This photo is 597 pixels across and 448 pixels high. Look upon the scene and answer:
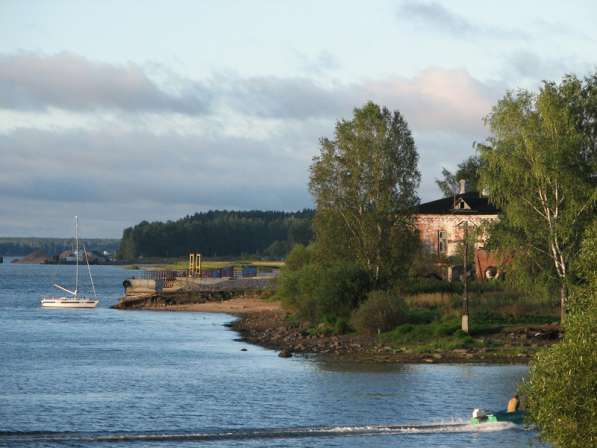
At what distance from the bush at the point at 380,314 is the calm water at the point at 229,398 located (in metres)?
6.37

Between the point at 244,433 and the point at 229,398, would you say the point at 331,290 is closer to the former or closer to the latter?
the point at 229,398

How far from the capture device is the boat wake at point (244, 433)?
39.1 metres

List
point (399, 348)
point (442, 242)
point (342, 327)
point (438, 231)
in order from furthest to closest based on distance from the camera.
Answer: point (438, 231)
point (442, 242)
point (342, 327)
point (399, 348)

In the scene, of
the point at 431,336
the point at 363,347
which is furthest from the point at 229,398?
the point at 431,336

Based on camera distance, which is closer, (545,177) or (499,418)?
(499,418)

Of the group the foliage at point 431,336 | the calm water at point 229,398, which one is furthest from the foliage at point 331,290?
the foliage at point 431,336

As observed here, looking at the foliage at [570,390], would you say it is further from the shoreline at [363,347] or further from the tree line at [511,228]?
the shoreline at [363,347]

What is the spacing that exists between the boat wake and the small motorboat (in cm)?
20

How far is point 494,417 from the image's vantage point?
41.0 m

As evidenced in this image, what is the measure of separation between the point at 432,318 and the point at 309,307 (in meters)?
11.6

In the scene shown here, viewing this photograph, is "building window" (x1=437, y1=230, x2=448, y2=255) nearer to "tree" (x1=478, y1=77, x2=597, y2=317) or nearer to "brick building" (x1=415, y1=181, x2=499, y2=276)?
"brick building" (x1=415, y1=181, x2=499, y2=276)

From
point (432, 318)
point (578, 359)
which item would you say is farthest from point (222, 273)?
point (578, 359)

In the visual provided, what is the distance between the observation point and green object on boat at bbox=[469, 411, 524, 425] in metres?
41.0

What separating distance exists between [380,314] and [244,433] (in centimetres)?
3034
